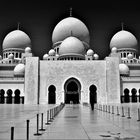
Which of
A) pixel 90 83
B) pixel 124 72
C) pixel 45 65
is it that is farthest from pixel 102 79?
pixel 45 65

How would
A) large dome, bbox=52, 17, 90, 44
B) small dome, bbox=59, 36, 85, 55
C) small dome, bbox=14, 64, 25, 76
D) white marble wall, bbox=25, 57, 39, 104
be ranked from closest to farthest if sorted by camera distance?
white marble wall, bbox=25, 57, 39, 104 < small dome, bbox=59, 36, 85, 55 < small dome, bbox=14, 64, 25, 76 < large dome, bbox=52, 17, 90, 44

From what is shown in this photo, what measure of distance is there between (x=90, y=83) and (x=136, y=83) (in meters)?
7.99

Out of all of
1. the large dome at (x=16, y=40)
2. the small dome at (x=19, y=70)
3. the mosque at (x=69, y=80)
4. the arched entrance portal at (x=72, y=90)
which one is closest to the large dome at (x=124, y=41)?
the mosque at (x=69, y=80)

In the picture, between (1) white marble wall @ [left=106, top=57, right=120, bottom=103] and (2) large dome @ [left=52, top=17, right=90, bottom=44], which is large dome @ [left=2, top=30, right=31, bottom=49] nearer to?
(2) large dome @ [left=52, top=17, right=90, bottom=44]

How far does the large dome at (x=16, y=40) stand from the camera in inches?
1957

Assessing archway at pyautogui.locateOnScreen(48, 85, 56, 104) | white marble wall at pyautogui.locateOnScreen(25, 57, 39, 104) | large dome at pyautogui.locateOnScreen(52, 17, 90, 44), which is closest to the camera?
white marble wall at pyautogui.locateOnScreen(25, 57, 39, 104)

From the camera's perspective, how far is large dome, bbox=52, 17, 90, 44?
47.3m

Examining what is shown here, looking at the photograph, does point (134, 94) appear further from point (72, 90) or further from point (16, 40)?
point (16, 40)

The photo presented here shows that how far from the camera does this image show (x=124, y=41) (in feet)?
162

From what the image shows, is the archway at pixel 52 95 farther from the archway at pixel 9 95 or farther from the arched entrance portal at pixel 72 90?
the archway at pixel 9 95

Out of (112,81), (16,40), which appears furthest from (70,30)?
(112,81)

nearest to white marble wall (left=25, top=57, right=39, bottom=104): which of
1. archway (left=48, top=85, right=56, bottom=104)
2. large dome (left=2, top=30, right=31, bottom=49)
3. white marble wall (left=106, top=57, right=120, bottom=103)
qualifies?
archway (left=48, top=85, right=56, bottom=104)

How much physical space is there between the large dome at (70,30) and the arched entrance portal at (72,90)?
10.6m

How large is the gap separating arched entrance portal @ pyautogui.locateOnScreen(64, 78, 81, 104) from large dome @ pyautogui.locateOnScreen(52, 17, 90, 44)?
419 inches
